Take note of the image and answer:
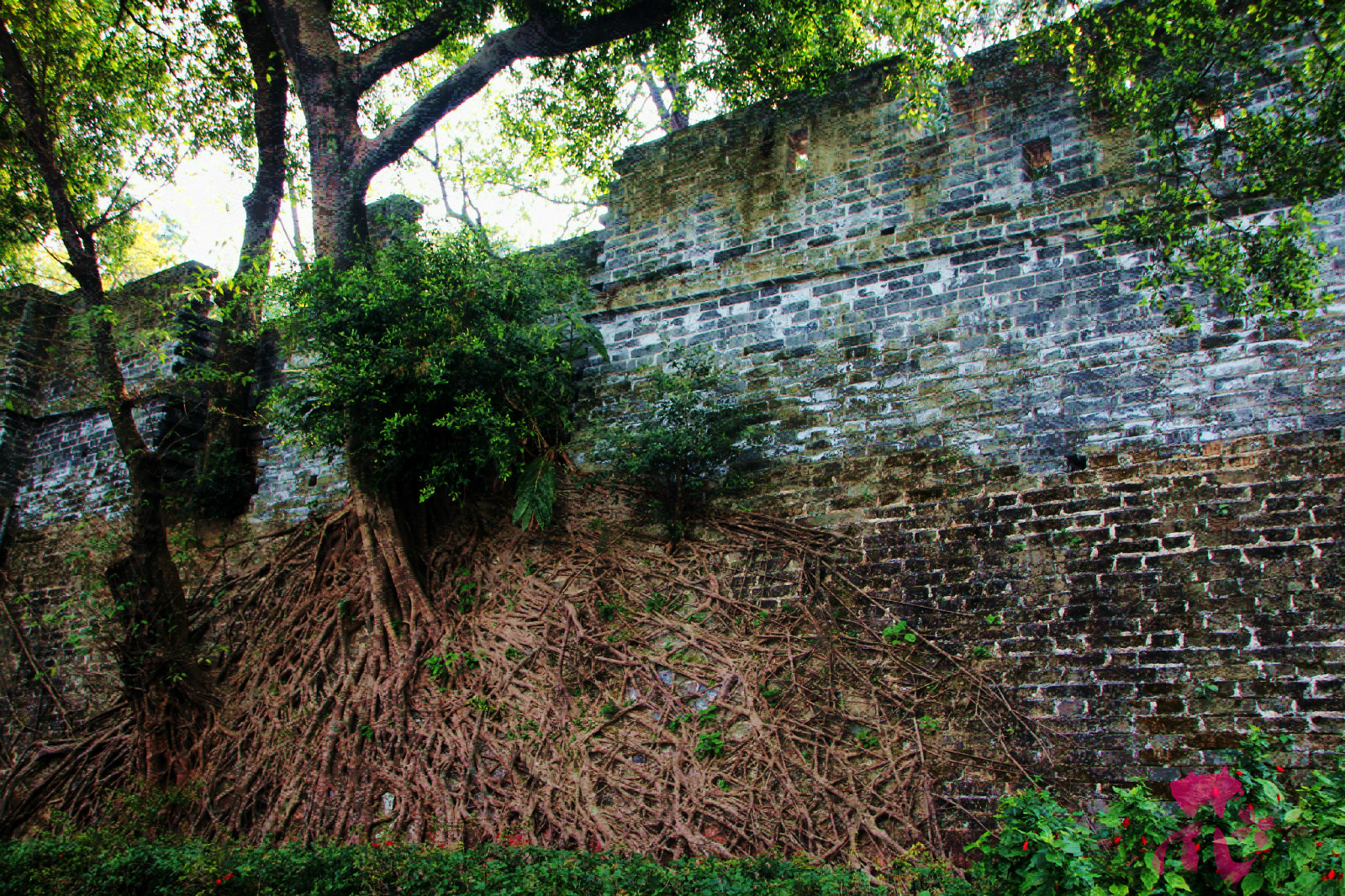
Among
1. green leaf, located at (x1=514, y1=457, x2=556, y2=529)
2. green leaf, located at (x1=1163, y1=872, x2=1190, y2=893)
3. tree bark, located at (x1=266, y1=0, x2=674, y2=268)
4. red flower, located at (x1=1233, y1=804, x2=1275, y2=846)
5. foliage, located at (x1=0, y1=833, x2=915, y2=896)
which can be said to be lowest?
foliage, located at (x1=0, y1=833, x2=915, y2=896)

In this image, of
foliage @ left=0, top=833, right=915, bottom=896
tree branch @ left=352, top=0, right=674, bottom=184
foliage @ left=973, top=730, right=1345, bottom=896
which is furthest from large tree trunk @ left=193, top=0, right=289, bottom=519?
foliage @ left=973, top=730, right=1345, bottom=896

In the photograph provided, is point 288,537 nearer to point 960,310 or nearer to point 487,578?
point 487,578

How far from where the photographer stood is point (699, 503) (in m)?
7.26

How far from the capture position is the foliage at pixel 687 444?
7027mm

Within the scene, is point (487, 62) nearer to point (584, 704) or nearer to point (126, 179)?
point (126, 179)

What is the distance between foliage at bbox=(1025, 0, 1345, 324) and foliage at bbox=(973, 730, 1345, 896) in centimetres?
Answer: 327

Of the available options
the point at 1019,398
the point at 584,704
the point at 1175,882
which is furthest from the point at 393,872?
the point at 1019,398

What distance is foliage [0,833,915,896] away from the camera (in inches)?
180

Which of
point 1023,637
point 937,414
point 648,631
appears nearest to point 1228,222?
point 937,414

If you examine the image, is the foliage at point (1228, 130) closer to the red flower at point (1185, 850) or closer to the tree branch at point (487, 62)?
the red flower at point (1185, 850)

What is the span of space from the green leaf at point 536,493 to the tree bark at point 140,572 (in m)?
3.35

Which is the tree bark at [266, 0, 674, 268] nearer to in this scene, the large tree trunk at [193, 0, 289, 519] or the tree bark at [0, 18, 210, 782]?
the large tree trunk at [193, 0, 289, 519]

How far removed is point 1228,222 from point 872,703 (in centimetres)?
406

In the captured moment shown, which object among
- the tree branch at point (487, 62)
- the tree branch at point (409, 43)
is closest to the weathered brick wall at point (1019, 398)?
the tree branch at point (487, 62)
